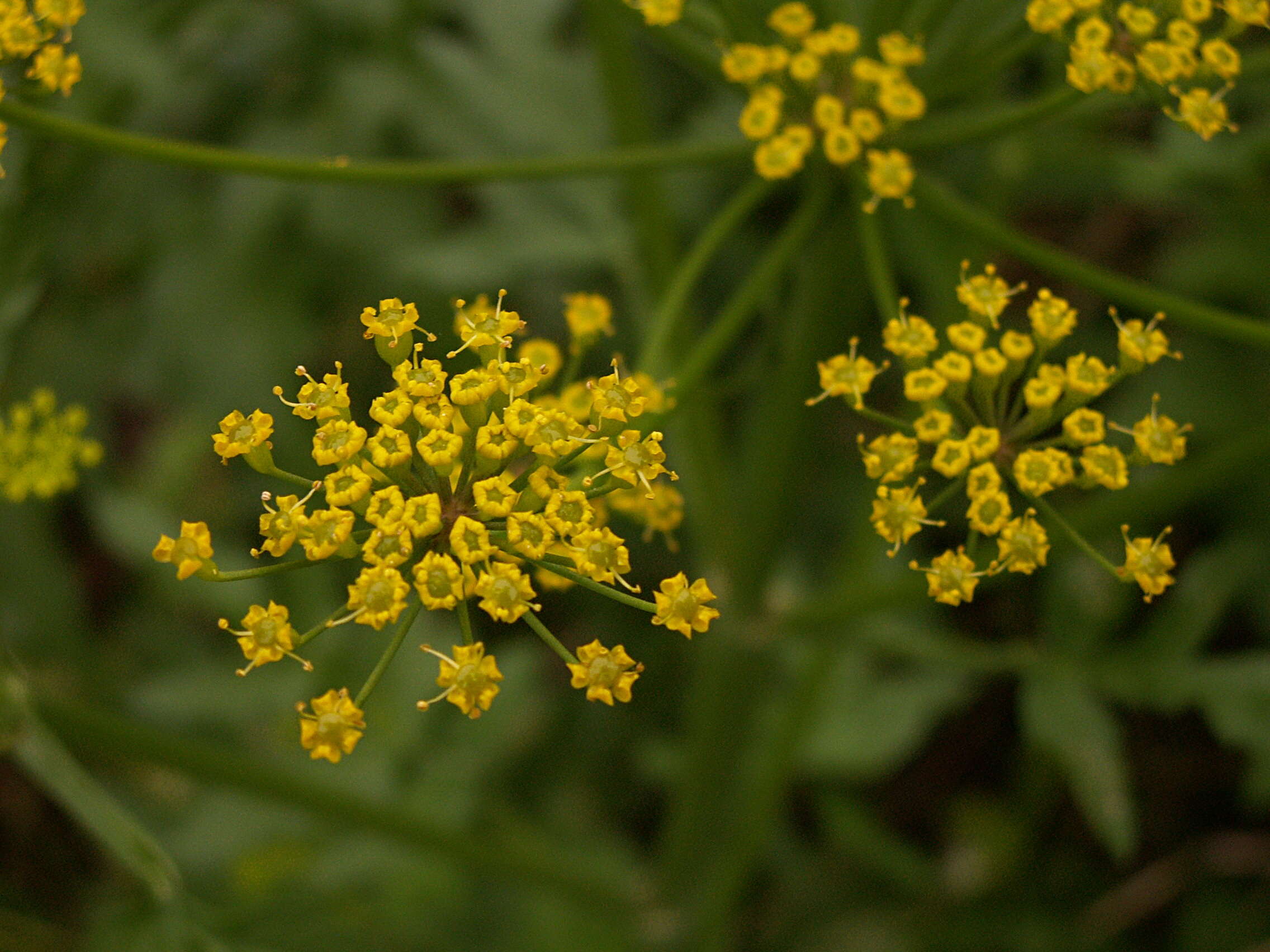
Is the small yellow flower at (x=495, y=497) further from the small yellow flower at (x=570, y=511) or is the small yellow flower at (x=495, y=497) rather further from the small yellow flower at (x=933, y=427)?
the small yellow flower at (x=933, y=427)

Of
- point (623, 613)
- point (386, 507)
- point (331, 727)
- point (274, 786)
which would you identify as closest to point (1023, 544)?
point (386, 507)

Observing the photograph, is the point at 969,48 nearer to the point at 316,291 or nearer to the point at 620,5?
the point at 620,5

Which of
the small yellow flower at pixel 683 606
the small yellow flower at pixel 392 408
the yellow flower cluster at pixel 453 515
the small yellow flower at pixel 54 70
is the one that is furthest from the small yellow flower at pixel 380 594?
the small yellow flower at pixel 54 70

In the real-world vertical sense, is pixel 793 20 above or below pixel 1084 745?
above

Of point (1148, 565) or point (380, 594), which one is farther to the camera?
point (1148, 565)

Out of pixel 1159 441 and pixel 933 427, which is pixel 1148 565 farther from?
pixel 933 427

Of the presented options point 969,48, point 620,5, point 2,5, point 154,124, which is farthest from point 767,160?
point 154,124

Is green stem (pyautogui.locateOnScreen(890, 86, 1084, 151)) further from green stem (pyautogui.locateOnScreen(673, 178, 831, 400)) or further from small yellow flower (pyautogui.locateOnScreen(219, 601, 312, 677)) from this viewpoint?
small yellow flower (pyautogui.locateOnScreen(219, 601, 312, 677))
